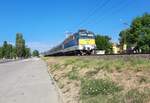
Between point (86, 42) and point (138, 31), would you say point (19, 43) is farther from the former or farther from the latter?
point (86, 42)

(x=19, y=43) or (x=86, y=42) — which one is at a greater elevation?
(x=19, y=43)

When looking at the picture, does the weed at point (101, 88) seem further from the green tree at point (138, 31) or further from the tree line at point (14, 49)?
the tree line at point (14, 49)

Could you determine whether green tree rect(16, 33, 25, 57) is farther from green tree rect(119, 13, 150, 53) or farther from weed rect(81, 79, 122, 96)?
weed rect(81, 79, 122, 96)

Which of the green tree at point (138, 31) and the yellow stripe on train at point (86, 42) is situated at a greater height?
the green tree at point (138, 31)

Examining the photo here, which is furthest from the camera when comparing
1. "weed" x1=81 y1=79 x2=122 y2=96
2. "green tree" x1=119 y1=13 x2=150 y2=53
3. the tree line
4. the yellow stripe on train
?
the tree line

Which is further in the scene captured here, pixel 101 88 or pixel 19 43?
pixel 19 43

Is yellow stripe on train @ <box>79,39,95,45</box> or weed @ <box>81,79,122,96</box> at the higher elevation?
yellow stripe on train @ <box>79,39,95,45</box>

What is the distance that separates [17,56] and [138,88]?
176751 mm

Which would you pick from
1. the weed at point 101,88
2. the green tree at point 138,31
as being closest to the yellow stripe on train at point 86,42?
the weed at point 101,88

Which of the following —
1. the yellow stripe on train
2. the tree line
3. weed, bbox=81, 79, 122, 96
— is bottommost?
weed, bbox=81, 79, 122, 96

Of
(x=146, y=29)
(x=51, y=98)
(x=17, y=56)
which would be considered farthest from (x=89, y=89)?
(x=17, y=56)

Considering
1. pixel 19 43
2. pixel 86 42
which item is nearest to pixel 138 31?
pixel 86 42

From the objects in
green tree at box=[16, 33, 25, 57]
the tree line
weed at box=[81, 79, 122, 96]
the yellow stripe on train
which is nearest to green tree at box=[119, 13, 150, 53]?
the yellow stripe on train

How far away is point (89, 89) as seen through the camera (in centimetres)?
1239
